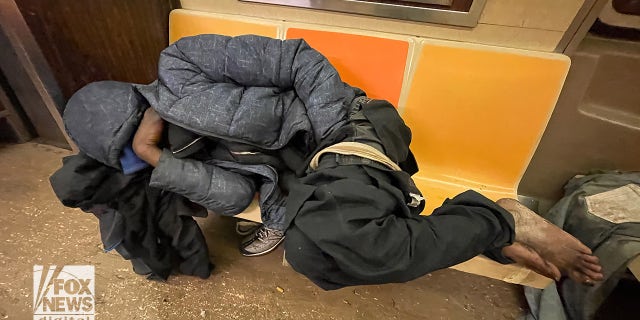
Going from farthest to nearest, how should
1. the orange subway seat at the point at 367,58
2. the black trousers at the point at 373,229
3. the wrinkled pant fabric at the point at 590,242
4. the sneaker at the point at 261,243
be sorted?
the sneaker at the point at 261,243, the orange subway seat at the point at 367,58, the wrinkled pant fabric at the point at 590,242, the black trousers at the point at 373,229

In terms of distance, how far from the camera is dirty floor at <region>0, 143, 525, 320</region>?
1.19 metres

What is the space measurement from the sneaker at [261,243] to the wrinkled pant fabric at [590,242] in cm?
100

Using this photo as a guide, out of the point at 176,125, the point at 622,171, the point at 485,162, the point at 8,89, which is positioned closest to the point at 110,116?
the point at 176,125

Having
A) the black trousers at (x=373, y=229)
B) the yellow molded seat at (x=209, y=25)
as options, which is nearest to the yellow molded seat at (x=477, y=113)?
the black trousers at (x=373, y=229)

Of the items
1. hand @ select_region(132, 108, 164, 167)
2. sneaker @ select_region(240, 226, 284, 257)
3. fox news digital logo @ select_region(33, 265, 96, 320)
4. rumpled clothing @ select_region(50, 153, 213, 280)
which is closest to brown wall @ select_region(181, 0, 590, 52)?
hand @ select_region(132, 108, 164, 167)

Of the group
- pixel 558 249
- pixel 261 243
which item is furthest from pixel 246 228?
pixel 558 249

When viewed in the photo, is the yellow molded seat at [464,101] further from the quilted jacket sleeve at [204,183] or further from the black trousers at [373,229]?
the black trousers at [373,229]

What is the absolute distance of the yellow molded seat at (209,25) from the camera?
1.23m

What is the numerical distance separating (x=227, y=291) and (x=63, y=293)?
0.65 m

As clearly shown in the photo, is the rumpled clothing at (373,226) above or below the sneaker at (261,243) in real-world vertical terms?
above

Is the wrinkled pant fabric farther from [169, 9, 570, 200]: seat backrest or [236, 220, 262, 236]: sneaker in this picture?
[236, 220, 262, 236]: sneaker

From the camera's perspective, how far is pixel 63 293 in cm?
125

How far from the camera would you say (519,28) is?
3.38ft

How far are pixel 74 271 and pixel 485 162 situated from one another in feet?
5.59
